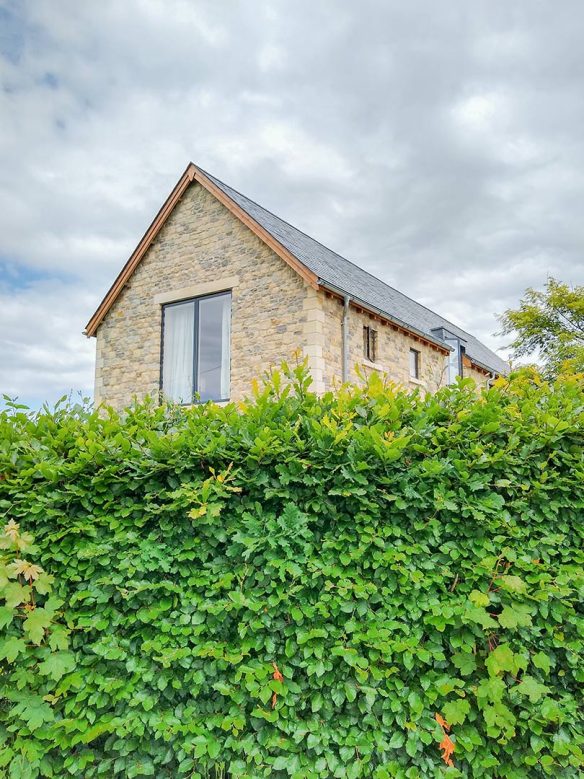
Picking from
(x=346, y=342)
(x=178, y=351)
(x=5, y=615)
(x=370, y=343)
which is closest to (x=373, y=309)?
(x=370, y=343)

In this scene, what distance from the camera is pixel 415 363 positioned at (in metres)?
16.4

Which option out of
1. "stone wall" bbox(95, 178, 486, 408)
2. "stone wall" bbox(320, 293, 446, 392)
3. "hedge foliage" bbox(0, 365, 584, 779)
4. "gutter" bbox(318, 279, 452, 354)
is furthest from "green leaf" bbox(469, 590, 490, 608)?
"gutter" bbox(318, 279, 452, 354)

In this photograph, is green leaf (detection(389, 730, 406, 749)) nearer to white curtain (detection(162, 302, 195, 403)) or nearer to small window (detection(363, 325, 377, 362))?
small window (detection(363, 325, 377, 362))

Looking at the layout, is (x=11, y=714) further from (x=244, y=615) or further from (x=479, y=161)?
(x=479, y=161)

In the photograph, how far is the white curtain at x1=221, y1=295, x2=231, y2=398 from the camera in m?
13.3

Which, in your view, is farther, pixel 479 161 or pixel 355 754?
pixel 479 161

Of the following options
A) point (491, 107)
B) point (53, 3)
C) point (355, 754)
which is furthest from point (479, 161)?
point (355, 754)

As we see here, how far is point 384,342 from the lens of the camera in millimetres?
14391

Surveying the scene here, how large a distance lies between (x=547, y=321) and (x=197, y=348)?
22.3 meters

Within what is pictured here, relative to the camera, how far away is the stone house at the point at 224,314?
1230 centimetres

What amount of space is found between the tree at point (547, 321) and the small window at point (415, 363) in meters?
14.0

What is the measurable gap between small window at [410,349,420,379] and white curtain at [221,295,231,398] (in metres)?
5.67

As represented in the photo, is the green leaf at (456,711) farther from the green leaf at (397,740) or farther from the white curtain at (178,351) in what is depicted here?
the white curtain at (178,351)

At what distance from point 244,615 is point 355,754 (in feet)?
3.14
